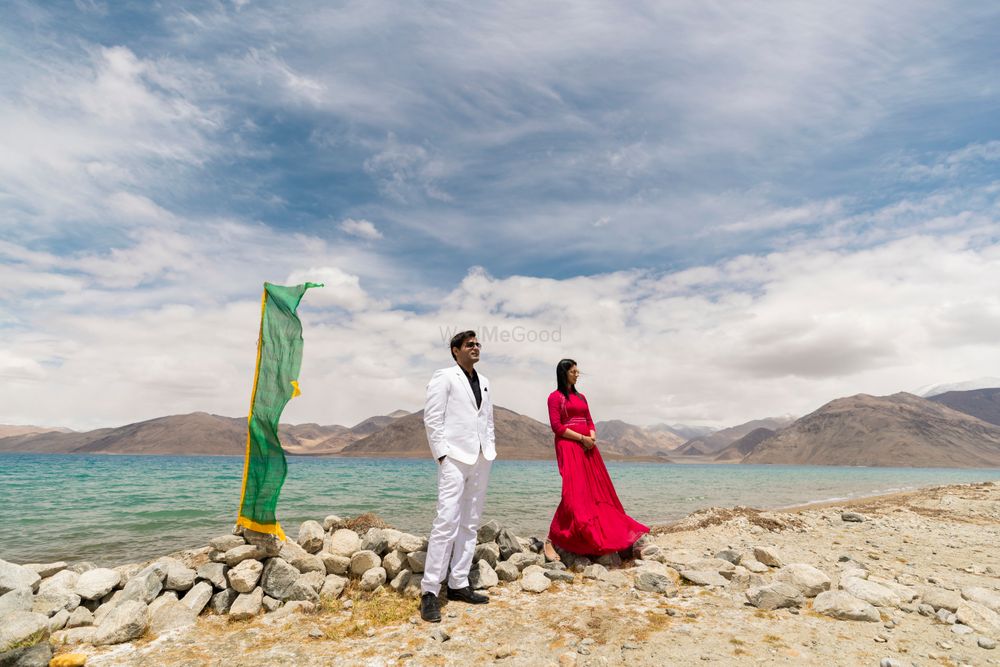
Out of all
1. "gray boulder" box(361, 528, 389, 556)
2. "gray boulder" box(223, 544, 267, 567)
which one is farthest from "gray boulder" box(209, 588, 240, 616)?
"gray boulder" box(361, 528, 389, 556)

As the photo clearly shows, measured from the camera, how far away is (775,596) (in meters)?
4.91

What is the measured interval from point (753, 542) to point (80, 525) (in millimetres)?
17062

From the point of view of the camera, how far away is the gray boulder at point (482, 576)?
5.84 m

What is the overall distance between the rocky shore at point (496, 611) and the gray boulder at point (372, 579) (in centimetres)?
2

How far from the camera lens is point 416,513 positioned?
16688 millimetres

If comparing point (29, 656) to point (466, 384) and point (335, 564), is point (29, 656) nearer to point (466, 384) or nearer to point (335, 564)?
point (335, 564)

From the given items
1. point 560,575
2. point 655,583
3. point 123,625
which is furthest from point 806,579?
point 123,625

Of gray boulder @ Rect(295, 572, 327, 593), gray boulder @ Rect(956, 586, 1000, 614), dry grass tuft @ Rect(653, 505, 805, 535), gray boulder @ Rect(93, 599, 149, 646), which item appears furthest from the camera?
dry grass tuft @ Rect(653, 505, 805, 535)

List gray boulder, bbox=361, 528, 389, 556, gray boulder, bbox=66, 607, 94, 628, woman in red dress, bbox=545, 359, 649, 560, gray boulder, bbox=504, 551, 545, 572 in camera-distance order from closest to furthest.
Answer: gray boulder, bbox=66, 607, 94, 628 → gray boulder, bbox=361, 528, 389, 556 → gray boulder, bbox=504, 551, 545, 572 → woman in red dress, bbox=545, 359, 649, 560

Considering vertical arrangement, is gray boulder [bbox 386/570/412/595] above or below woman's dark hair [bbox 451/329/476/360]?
below

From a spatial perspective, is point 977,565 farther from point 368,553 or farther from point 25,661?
point 25,661

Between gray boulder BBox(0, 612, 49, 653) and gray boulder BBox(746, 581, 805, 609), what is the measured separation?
668cm

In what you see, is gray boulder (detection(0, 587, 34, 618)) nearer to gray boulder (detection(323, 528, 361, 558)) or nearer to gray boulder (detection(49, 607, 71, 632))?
gray boulder (detection(49, 607, 71, 632))

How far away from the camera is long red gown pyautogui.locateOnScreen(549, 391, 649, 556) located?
6.94 metres
